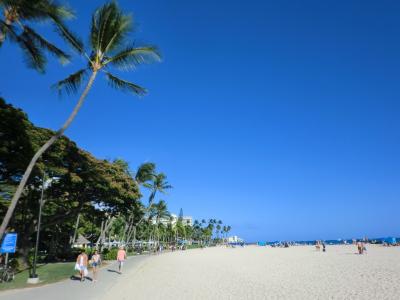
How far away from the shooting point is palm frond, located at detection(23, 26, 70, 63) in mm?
12484

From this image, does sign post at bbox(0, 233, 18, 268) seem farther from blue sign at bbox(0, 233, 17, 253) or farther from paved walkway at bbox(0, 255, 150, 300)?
paved walkway at bbox(0, 255, 150, 300)

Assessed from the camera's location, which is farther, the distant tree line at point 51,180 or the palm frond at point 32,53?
the distant tree line at point 51,180

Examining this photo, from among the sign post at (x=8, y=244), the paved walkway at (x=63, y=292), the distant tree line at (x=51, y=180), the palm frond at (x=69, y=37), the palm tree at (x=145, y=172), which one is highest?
the palm tree at (x=145, y=172)

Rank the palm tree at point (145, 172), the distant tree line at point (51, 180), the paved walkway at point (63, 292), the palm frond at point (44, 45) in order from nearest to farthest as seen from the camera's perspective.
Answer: the paved walkway at point (63, 292) < the palm frond at point (44, 45) < the distant tree line at point (51, 180) < the palm tree at point (145, 172)

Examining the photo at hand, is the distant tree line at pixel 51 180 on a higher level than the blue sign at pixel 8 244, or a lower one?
higher

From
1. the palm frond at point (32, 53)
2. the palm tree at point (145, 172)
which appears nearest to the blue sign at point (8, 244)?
the palm frond at point (32, 53)

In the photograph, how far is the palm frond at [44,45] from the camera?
492 inches

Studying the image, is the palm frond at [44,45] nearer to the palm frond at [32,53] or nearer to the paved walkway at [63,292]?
the palm frond at [32,53]

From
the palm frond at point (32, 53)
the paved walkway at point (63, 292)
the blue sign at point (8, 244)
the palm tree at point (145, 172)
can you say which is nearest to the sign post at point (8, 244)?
the blue sign at point (8, 244)

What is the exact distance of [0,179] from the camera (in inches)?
780

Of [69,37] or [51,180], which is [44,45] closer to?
[69,37]

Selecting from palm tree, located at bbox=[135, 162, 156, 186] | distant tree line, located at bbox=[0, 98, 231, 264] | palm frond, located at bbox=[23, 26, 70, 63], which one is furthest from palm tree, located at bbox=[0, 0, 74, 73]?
palm tree, located at bbox=[135, 162, 156, 186]

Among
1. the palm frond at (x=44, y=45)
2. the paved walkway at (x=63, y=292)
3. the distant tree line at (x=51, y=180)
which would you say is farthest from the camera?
the distant tree line at (x=51, y=180)

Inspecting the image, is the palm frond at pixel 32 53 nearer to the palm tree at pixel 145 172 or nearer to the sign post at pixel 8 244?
the sign post at pixel 8 244
